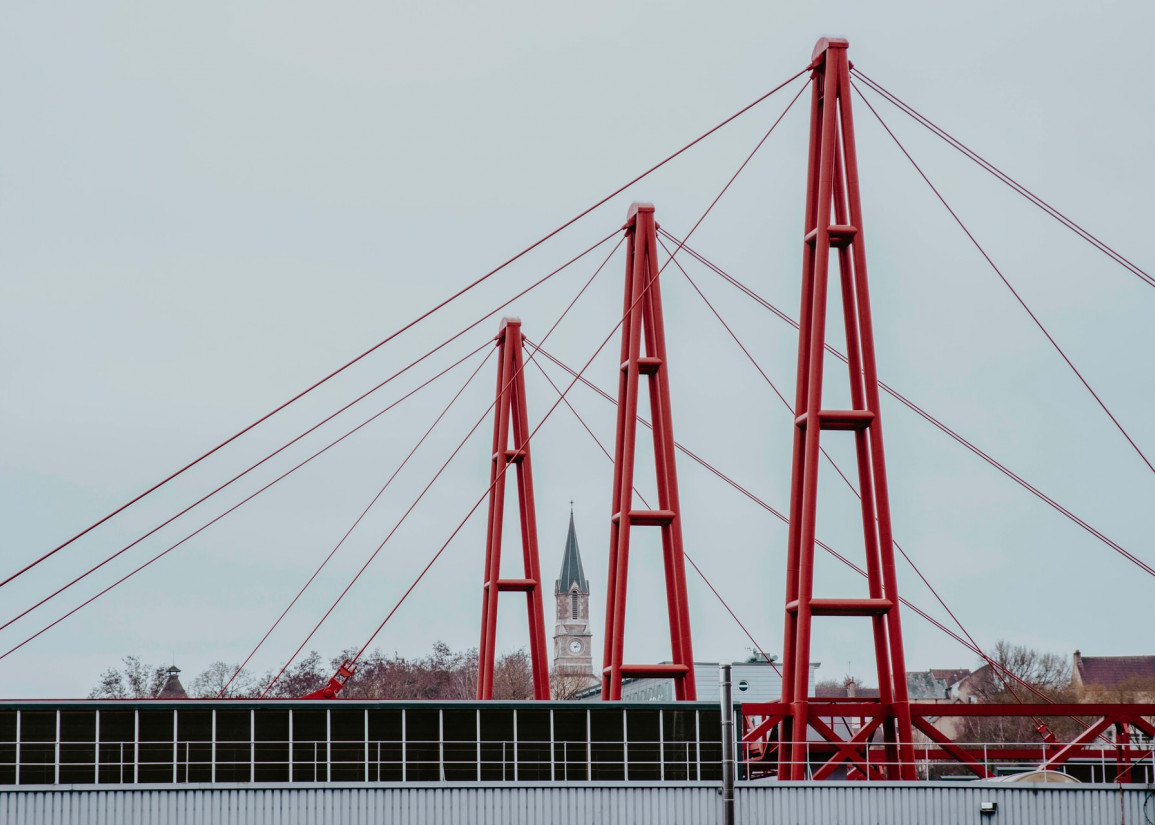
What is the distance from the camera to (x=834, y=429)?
3506 centimetres

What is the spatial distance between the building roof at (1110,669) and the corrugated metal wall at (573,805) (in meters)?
99.0

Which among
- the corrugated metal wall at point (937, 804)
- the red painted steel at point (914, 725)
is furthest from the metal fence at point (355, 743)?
the red painted steel at point (914, 725)

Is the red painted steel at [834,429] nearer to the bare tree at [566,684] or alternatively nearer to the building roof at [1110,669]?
the bare tree at [566,684]

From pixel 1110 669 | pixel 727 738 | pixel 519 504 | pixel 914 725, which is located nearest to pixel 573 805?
pixel 727 738

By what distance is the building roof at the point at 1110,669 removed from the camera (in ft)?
418

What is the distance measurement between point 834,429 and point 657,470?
329 inches

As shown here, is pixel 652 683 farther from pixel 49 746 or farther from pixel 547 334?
pixel 49 746

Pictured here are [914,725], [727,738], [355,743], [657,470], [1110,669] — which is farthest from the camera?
[1110,669]

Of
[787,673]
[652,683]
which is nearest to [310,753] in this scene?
[787,673]

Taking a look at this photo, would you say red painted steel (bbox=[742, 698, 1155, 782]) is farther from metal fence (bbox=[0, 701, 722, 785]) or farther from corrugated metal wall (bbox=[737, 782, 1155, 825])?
metal fence (bbox=[0, 701, 722, 785])

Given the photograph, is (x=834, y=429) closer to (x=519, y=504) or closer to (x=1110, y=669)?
(x=519, y=504)

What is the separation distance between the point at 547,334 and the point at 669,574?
10.6 meters

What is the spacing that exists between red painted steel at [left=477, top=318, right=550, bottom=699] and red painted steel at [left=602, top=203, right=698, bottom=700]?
6.80 meters

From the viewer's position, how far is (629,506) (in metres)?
41.6
